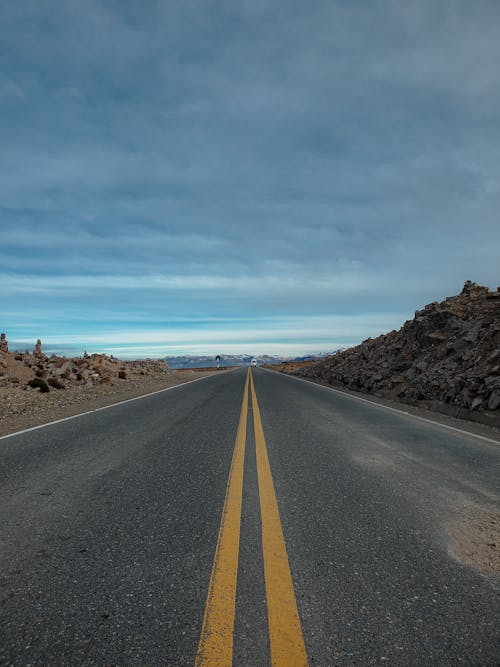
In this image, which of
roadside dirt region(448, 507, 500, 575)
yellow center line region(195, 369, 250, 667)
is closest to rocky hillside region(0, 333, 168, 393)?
yellow center line region(195, 369, 250, 667)

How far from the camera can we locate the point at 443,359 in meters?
15.2

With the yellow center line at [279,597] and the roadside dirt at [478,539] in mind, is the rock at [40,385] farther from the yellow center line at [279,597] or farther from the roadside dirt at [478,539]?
the roadside dirt at [478,539]

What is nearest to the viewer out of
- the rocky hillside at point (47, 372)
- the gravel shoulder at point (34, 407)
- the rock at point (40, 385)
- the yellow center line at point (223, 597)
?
the yellow center line at point (223, 597)

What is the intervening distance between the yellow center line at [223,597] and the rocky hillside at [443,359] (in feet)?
31.5

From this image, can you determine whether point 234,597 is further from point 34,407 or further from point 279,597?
point 34,407

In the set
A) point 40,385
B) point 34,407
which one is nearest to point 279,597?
point 34,407

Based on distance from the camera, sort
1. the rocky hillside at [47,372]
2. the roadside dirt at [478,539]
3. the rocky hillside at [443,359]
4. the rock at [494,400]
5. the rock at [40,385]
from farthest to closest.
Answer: the rocky hillside at [47,372] → the rock at [40,385] → the rocky hillside at [443,359] → the rock at [494,400] → the roadside dirt at [478,539]

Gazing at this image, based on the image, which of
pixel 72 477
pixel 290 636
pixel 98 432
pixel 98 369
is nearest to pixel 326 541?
pixel 290 636

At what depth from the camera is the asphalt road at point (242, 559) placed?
1887 mm

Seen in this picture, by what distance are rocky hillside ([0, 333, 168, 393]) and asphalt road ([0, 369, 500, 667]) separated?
13.6m

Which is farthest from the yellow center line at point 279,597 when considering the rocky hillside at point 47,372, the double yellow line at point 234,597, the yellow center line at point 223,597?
the rocky hillside at point 47,372

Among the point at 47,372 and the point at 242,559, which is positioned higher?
the point at 47,372

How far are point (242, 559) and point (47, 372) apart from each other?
2086cm

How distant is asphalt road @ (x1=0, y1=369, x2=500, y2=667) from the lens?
1.89 m
